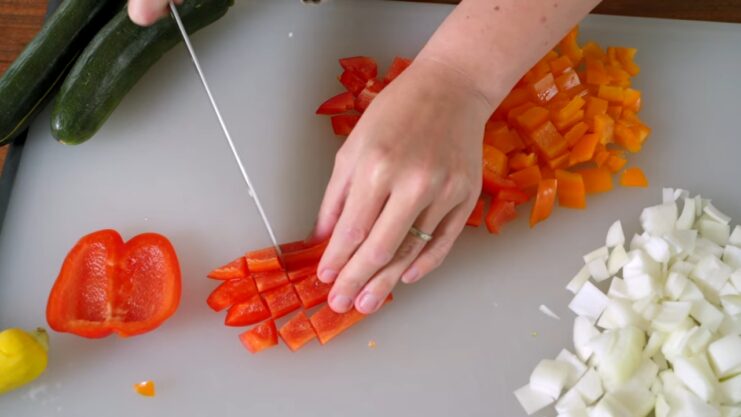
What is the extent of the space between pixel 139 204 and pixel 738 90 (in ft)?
5.32

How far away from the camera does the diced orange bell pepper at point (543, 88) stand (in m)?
1.99

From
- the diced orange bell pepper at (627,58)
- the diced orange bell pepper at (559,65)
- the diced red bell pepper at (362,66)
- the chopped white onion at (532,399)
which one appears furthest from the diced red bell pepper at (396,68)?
the chopped white onion at (532,399)

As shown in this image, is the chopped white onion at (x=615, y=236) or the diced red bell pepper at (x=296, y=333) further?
the chopped white onion at (x=615, y=236)

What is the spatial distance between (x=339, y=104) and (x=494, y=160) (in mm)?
415

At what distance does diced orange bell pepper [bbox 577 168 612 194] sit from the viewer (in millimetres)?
1968

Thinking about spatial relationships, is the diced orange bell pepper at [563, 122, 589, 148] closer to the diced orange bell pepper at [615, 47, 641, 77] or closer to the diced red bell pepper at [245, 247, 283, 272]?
the diced orange bell pepper at [615, 47, 641, 77]

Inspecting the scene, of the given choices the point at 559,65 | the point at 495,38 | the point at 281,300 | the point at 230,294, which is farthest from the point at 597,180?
the point at 230,294

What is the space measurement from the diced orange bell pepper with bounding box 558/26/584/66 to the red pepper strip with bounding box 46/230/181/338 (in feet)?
3.73

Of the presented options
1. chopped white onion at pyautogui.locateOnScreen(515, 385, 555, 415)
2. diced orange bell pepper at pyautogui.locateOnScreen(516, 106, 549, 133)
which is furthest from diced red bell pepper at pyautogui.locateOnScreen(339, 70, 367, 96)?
chopped white onion at pyautogui.locateOnScreen(515, 385, 555, 415)

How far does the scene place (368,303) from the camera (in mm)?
1665

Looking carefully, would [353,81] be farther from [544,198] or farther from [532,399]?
[532,399]

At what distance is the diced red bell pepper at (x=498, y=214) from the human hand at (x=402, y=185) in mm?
204

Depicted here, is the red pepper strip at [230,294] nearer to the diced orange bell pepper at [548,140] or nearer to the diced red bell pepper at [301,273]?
the diced red bell pepper at [301,273]

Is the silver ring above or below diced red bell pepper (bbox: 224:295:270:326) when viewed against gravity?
above
